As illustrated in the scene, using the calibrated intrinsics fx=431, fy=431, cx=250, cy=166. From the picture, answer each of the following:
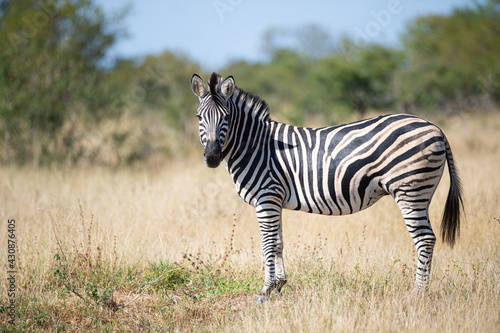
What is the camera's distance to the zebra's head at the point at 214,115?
4.71m

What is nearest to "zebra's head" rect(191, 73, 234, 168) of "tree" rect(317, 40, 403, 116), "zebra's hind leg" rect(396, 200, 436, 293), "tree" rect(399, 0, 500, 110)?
"zebra's hind leg" rect(396, 200, 436, 293)

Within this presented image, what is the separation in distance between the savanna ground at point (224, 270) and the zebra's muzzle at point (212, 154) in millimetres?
1419

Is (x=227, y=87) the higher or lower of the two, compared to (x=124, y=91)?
lower

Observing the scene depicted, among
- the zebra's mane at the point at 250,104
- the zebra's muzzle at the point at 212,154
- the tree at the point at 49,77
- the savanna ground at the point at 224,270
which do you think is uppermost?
the tree at the point at 49,77

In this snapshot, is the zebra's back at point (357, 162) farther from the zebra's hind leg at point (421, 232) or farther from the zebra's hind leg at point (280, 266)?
the zebra's hind leg at point (280, 266)

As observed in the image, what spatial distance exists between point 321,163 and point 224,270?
2.13m

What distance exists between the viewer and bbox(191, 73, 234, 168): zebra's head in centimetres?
471

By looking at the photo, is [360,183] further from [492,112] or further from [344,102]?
[492,112]

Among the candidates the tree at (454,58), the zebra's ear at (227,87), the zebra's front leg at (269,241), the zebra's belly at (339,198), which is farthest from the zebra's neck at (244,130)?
the tree at (454,58)

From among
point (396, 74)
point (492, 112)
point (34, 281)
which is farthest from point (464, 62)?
point (34, 281)

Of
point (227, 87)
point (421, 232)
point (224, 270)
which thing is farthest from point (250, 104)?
point (421, 232)

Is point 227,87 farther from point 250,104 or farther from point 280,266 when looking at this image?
point 280,266

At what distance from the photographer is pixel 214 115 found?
15.8ft

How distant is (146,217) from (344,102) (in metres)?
12.5
